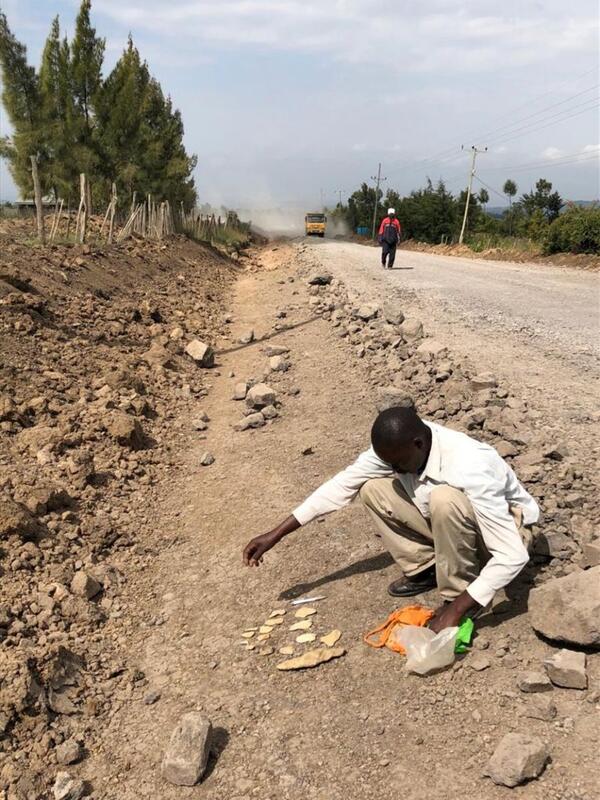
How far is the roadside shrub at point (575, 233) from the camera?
18.5 metres

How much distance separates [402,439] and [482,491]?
0.37m

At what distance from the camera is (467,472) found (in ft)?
8.80

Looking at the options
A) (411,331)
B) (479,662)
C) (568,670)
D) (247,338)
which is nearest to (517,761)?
(568,670)

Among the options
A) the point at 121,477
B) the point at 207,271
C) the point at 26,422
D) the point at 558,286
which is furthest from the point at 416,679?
the point at 207,271

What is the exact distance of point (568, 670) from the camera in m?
2.43

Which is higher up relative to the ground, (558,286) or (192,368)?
(558,286)

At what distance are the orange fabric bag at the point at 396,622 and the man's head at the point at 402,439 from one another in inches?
28.8

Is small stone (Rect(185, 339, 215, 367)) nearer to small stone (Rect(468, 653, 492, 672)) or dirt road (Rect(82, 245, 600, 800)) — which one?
dirt road (Rect(82, 245, 600, 800))

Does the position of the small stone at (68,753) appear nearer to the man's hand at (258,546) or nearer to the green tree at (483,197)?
the man's hand at (258,546)

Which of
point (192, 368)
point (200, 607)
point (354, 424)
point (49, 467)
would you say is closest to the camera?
point (200, 607)

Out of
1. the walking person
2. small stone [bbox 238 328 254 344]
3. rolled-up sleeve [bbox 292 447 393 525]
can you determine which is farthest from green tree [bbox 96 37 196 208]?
rolled-up sleeve [bbox 292 447 393 525]

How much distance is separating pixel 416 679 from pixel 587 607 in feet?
2.41

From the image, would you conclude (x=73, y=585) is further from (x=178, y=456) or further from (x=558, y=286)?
(x=558, y=286)

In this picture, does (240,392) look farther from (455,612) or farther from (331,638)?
(455,612)
